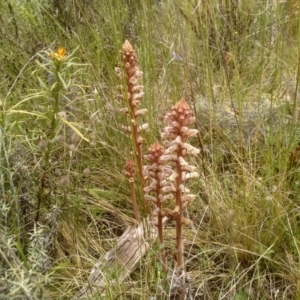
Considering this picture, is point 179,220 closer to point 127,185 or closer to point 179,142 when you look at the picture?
point 179,142

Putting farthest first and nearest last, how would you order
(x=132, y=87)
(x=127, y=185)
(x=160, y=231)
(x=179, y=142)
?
(x=127, y=185) < (x=132, y=87) < (x=160, y=231) < (x=179, y=142)

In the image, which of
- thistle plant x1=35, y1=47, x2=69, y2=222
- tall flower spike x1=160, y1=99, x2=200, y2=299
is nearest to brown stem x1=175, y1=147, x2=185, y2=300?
tall flower spike x1=160, y1=99, x2=200, y2=299

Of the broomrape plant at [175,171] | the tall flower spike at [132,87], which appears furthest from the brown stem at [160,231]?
the tall flower spike at [132,87]

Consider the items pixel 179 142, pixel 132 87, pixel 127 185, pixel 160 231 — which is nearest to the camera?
pixel 179 142

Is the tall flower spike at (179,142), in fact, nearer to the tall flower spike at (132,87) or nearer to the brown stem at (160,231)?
the brown stem at (160,231)

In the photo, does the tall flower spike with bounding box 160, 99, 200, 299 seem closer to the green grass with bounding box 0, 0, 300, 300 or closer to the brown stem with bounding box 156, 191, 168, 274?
the brown stem with bounding box 156, 191, 168, 274

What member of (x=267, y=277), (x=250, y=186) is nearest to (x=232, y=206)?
(x=250, y=186)

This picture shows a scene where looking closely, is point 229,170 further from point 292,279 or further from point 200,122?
point 292,279

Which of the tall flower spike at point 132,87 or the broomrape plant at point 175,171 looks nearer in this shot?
the broomrape plant at point 175,171

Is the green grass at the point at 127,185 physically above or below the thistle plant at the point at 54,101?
below

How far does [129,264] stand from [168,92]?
0.84 meters

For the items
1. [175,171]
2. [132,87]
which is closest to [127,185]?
[132,87]

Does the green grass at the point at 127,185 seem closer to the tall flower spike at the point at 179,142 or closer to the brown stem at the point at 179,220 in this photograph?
the brown stem at the point at 179,220

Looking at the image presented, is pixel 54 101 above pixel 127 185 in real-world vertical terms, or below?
above
